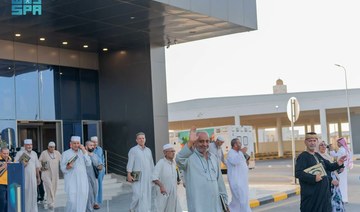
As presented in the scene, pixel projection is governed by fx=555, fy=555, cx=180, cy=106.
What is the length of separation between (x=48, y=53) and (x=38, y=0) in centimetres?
697

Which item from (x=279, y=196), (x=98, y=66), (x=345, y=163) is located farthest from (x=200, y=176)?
(x=98, y=66)

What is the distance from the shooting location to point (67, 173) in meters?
11.1

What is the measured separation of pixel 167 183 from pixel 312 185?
2789 mm

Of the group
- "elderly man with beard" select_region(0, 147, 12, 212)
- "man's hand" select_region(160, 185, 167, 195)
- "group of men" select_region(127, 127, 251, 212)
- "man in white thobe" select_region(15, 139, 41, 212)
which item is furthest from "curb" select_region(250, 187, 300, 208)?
"elderly man with beard" select_region(0, 147, 12, 212)

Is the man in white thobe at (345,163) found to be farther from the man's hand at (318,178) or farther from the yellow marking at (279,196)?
the man's hand at (318,178)

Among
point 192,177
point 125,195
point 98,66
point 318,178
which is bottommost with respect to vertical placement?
point 125,195

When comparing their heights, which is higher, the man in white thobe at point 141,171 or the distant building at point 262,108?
the distant building at point 262,108

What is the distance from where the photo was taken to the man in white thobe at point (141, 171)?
11.8 meters

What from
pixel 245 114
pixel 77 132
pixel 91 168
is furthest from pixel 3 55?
pixel 245 114

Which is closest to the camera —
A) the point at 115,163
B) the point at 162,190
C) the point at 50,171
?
the point at 162,190

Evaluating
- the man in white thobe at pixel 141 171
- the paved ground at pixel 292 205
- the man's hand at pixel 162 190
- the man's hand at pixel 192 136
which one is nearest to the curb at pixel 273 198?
the paved ground at pixel 292 205

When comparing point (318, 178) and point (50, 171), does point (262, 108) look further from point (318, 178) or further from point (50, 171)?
point (318, 178)

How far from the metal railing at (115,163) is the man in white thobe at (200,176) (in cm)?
1576

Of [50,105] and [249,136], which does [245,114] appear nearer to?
[249,136]
